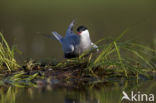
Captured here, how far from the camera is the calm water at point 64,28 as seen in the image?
5.52 metres

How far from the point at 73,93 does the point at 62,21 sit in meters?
12.8

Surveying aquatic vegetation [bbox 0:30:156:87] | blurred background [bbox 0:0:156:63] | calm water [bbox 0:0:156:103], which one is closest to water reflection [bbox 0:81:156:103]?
calm water [bbox 0:0:156:103]

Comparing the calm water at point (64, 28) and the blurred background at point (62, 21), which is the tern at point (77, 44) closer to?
the calm water at point (64, 28)

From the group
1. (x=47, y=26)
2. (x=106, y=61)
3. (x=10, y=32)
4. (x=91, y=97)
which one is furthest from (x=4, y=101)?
(x=47, y=26)

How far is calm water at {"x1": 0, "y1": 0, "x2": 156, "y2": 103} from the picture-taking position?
5519 millimetres

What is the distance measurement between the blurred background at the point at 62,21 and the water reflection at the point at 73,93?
298 cm

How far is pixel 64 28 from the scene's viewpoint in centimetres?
1602

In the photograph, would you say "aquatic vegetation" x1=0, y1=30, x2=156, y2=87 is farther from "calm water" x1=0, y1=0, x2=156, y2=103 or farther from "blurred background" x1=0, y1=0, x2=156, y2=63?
"blurred background" x1=0, y1=0, x2=156, y2=63

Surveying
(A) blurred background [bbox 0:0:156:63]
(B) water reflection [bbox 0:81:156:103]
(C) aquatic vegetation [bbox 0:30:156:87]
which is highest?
(A) blurred background [bbox 0:0:156:63]

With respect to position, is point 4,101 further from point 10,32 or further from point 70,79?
point 10,32

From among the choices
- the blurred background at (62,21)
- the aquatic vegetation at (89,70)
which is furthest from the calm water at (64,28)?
the aquatic vegetation at (89,70)

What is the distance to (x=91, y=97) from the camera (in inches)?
209

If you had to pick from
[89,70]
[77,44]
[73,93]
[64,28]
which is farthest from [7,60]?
[64,28]

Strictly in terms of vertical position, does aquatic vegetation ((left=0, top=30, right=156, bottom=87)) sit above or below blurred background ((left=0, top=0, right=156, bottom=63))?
below
